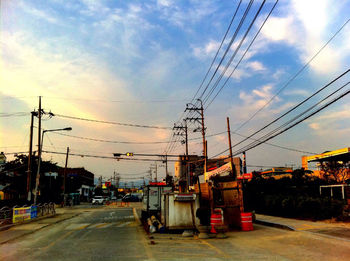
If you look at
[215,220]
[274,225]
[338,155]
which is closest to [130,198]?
[338,155]

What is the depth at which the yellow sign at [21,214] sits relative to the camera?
23406mm

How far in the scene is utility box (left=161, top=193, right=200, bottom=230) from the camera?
15758 millimetres

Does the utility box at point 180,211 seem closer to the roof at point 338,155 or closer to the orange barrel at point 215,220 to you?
the orange barrel at point 215,220

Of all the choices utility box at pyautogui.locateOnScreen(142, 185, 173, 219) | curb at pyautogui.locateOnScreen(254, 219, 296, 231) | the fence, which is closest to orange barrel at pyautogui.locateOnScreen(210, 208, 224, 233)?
Result: curb at pyautogui.locateOnScreen(254, 219, 296, 231)

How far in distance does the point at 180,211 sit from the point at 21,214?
15068 millimetres

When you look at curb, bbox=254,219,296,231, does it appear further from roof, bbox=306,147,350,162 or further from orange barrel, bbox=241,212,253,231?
roof, bbox=306,147,350,162

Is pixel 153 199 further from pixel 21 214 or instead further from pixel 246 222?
pixel 21 214

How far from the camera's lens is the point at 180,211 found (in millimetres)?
15961

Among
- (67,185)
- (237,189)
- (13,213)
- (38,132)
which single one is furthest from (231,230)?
(67,185)

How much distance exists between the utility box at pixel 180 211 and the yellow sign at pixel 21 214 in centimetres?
1381

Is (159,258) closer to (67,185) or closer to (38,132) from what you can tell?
(38,132)

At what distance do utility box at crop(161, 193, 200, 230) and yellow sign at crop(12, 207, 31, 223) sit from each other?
1381 cm

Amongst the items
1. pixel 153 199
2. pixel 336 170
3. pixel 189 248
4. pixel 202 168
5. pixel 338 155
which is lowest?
pixel 189 248

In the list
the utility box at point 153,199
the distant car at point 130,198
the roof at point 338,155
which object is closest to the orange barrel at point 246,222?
the utility box at point 153,199
